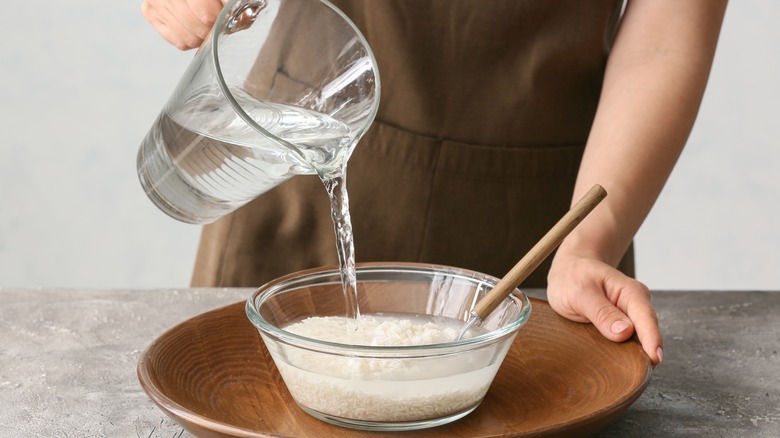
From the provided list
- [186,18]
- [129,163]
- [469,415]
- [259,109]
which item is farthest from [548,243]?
[129,163]

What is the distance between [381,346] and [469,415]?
0.10 m

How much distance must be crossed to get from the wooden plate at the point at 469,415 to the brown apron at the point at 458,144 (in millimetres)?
350

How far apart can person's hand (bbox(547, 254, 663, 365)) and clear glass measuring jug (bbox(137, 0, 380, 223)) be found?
240 mm

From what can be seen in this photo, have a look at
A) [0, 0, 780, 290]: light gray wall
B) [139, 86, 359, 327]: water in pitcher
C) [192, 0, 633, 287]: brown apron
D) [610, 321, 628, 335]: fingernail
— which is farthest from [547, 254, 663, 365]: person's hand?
[0, 0, 780, 290]: light gray wall

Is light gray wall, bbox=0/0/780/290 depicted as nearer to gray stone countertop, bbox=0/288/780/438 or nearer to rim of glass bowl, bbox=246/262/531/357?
gray stone countertop, bbox=0/288/780/438

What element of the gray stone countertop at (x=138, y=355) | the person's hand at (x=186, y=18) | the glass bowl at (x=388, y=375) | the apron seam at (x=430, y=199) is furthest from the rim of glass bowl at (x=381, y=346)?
the apron seam at (x=430, y=199)

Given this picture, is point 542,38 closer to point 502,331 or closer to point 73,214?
point 502,331

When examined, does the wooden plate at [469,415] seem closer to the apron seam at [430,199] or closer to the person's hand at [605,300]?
the person's hand at [605,300]

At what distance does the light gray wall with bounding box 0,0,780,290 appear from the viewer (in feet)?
7.91

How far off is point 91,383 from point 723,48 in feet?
6.64

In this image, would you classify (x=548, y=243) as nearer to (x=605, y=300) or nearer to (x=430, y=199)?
(x=605, y=300)

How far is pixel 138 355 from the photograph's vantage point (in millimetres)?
917

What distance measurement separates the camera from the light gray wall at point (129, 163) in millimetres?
2410

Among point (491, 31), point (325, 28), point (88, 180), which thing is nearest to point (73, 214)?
point (88, 180)
